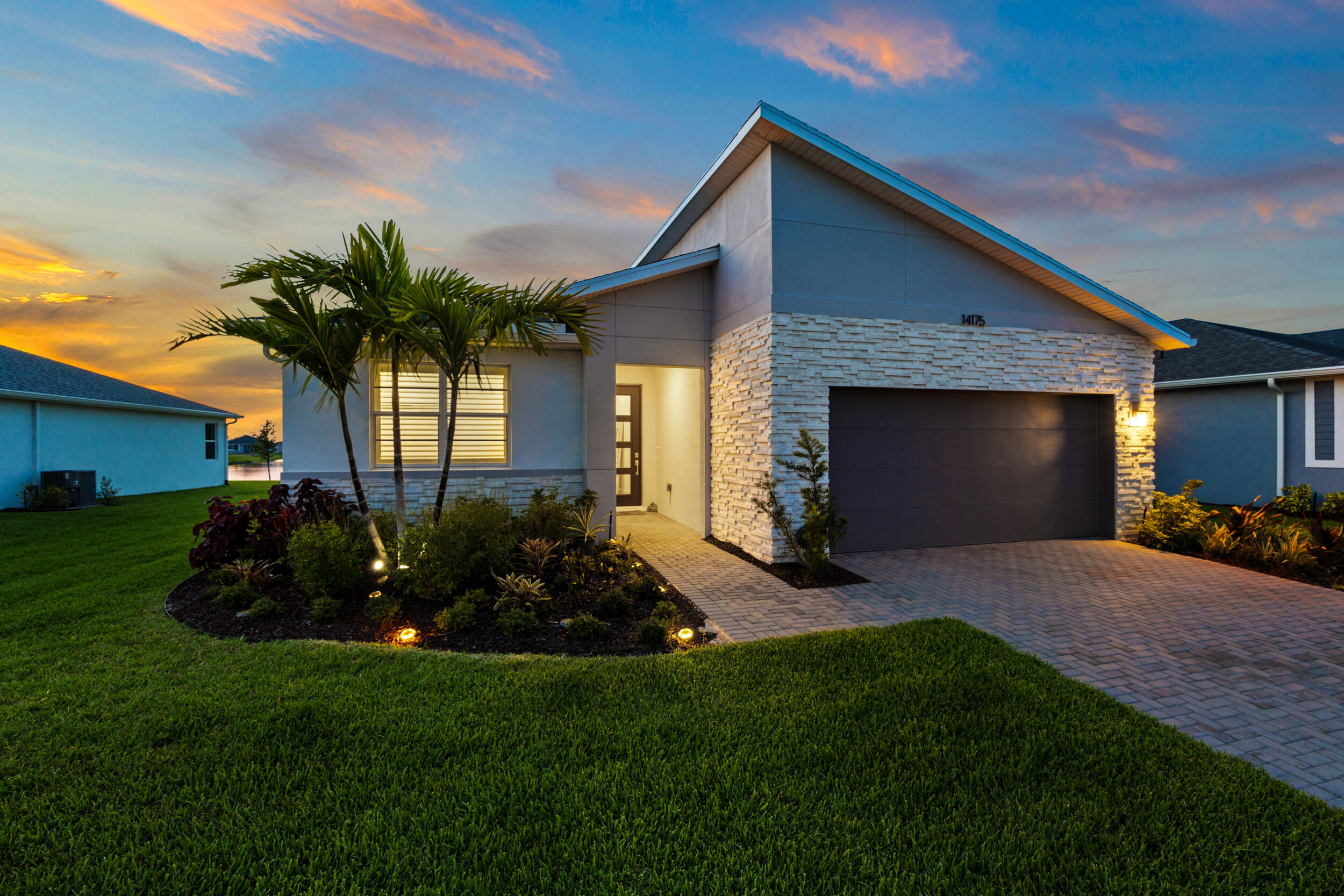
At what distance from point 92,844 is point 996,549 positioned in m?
9.53

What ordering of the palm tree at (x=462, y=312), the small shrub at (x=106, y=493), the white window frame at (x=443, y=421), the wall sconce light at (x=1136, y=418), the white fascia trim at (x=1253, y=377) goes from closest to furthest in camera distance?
the palm tree at (x=462, y=312)
the white window frame at (x=443, y=421)
the wall sconce light at (x=1136, y=418)
the white fascia trim at (x=1253, y=377)
the small shrub at (x=106, y=493)

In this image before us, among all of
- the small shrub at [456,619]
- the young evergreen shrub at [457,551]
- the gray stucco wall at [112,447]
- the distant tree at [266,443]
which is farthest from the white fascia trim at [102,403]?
the small shrub at [456,619]

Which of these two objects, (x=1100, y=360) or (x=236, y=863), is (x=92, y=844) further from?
(x=1100, y=360)

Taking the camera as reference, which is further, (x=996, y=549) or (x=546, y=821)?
(x=996, y=549)

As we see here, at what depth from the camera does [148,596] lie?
18.4ft

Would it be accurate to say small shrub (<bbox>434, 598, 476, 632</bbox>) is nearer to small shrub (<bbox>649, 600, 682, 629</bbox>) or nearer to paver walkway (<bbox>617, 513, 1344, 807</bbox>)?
small shrub (<bbox>649, 600, 682, 629</bbox>)

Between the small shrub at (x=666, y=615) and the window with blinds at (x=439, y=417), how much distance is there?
458 centimetres

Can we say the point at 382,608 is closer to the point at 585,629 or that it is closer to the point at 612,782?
the point at 585,629

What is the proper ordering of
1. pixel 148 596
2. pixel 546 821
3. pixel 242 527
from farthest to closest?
pixel 242 527 < pixel 148 596 < pixel 546 821

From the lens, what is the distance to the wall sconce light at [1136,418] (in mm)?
8883

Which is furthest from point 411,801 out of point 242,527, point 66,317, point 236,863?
point 66,317

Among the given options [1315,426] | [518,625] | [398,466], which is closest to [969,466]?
[518,625]

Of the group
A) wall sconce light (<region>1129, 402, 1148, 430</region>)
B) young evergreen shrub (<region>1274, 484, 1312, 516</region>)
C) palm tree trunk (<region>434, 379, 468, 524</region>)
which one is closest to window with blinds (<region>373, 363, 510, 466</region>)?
palm tree trunk (<region>434, 379, 468, 524</region>)

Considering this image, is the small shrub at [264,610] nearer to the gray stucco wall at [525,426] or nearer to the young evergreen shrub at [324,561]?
the young evergreen shrub at [324,561]
